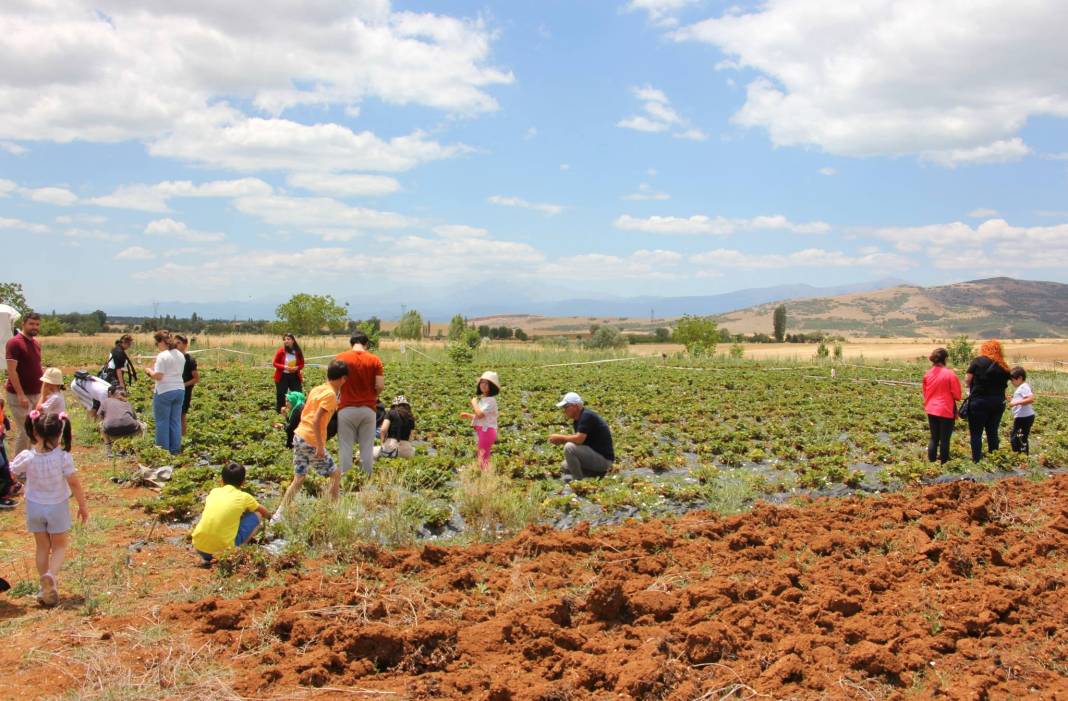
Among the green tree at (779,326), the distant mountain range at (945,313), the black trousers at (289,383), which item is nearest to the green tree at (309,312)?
the black trousers at (289,383)

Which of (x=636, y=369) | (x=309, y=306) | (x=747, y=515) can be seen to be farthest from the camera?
(x=309, y=306)

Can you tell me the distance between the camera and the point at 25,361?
30.3ft

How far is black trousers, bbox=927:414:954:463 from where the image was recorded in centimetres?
1050

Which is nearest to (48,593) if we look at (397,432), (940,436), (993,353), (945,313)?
(397,432)

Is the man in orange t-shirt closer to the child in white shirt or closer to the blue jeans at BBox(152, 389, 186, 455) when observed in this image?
the blue jeans at BBox(152, 389, 186, 455)

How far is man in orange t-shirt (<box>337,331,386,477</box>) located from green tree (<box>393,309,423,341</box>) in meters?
48.9

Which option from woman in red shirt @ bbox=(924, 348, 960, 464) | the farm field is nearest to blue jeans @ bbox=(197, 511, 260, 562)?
the farm field

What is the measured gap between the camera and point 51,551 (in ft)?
19.4

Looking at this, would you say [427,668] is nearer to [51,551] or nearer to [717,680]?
[717,680]

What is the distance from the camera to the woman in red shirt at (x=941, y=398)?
1020 centimetres

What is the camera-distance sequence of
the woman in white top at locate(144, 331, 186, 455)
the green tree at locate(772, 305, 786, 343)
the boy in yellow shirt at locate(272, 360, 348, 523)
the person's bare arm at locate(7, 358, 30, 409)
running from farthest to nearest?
the green tree at locate(772, 305, 786, 343) → the woman in white top at locate(144, 331, 186, 455) → the person's bare arm at locate(7, 358, 30, 409) → the boy in yellow shirt at locate(272, 360, 348, 523)

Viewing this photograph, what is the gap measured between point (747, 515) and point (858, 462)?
4.61m

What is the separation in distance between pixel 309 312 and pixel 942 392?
48427mm

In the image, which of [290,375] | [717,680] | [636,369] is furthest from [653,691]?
[636,369]
